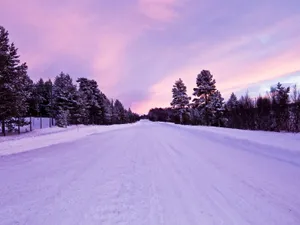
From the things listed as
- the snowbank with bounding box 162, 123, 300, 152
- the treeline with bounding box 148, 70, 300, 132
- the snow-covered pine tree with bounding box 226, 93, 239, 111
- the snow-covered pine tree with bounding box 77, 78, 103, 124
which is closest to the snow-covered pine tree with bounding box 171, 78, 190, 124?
the snow-covered pine tree with bounding box 226, 93, 239, 111

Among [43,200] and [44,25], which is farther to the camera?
[44,25]

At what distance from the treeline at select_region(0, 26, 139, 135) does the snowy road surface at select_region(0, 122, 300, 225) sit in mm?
24052

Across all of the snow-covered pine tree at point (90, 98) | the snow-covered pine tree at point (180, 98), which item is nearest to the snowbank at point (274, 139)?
the snow-covered pine tree at point (180, 98)

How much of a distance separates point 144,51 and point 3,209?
20.4 meters

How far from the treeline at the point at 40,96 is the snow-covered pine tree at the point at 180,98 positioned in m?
21.6

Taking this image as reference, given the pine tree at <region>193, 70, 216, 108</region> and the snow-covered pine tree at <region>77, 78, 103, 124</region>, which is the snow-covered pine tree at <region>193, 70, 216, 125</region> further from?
the snow-covered pine tree at <region>77, 78, 103, 124</region>

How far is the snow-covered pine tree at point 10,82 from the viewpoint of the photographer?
27541mm

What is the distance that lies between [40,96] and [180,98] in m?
54.0

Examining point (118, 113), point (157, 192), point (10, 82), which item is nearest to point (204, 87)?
point (10, 82)

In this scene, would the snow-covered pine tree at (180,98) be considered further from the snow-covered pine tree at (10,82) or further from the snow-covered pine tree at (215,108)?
the snow-covered pine tree at (10,82)

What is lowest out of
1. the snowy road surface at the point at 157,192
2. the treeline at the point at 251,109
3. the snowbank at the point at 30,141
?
the snowy road surface at the point at 157,192

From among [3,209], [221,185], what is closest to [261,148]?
[221,185]

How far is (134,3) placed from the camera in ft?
50.1

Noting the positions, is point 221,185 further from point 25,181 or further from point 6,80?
point 6,80
